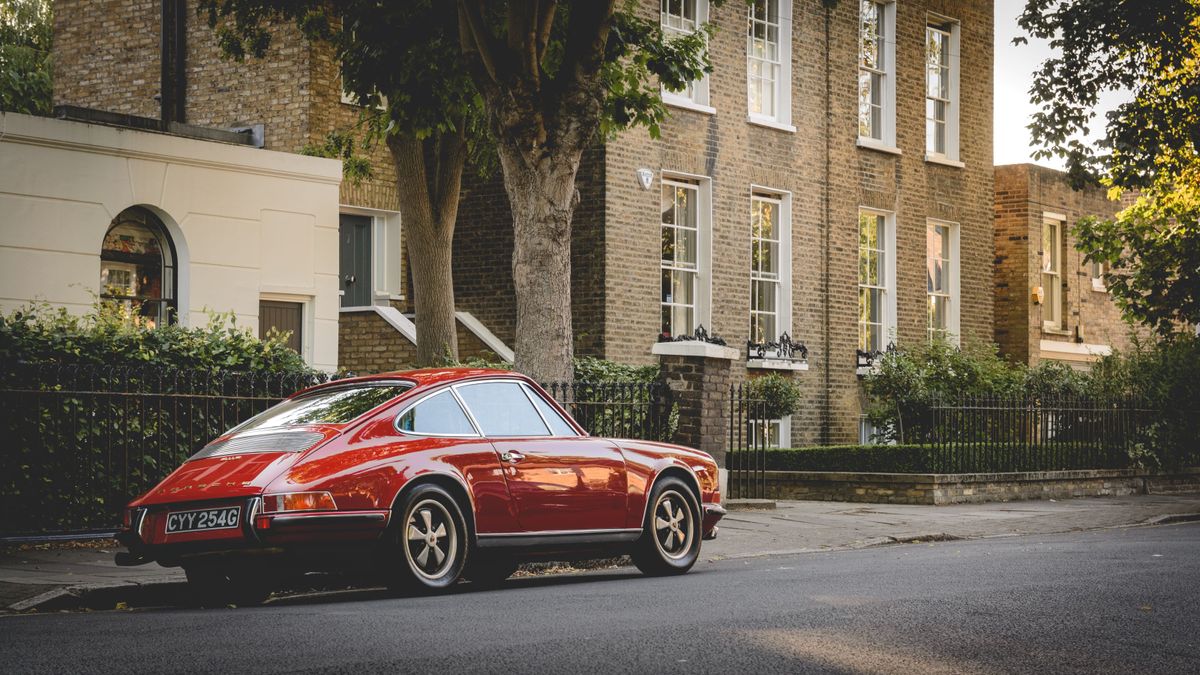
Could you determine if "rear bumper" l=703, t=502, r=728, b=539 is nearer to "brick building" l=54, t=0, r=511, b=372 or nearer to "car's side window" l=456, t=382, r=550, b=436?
"car's side window" l=456, t=382, r=550, b=436

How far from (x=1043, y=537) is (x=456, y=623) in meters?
9.51

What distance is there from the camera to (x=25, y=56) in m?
38.5

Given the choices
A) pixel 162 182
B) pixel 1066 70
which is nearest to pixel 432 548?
pixel 162 182

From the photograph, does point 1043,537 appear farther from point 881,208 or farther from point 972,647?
point 881,208

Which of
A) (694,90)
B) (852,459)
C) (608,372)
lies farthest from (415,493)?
(694,90)

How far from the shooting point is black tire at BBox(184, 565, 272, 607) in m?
9.24

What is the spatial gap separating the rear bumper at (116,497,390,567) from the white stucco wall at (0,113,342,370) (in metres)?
7.89

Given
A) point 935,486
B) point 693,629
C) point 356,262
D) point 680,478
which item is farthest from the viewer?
point 356,262

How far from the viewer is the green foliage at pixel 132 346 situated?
1214 centimetres

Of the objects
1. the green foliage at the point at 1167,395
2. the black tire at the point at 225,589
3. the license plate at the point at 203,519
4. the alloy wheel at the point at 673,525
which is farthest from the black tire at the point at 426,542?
the green foliage at the point at 1167,395

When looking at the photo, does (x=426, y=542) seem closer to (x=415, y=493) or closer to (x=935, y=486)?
(x=415, y=493)

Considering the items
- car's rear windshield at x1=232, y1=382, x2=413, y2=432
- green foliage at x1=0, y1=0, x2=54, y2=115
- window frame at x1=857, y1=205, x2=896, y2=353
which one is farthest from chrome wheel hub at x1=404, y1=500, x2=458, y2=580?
green foliage at x1=0, y1=0, x2=54, y2=115

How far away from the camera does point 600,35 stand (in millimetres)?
14125

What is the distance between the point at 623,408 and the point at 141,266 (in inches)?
285
